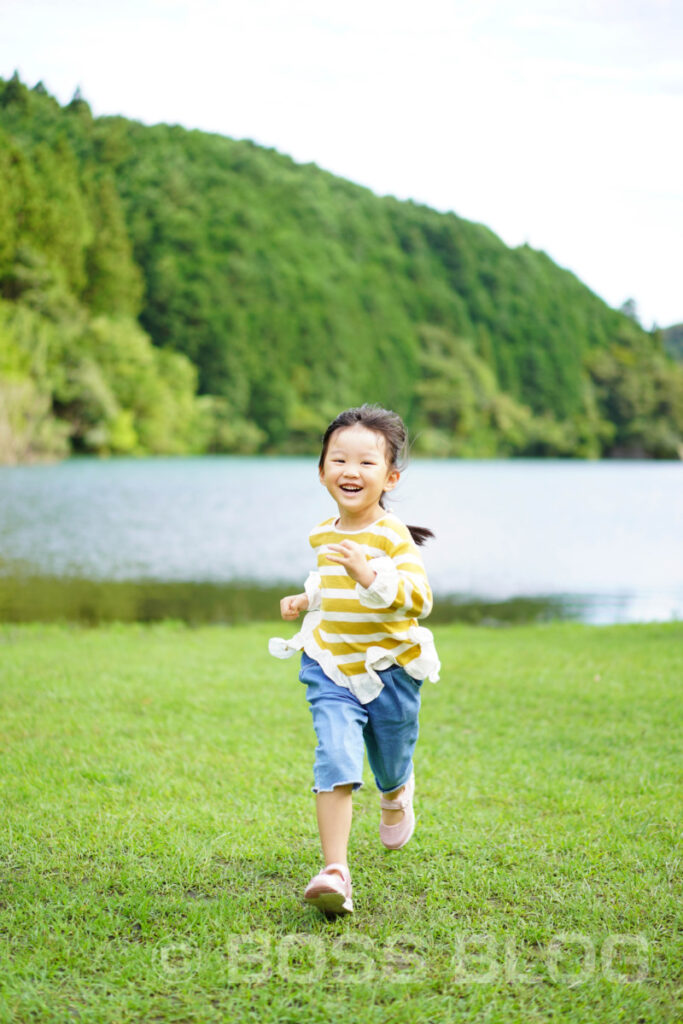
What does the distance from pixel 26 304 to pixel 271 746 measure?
2094 inches

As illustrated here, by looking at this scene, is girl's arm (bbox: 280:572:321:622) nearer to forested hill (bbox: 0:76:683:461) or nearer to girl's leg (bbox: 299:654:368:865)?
girl's leg (bbox: 299:654:368:865)

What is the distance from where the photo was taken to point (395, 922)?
327 cm

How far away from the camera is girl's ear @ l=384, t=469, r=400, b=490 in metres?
3.68

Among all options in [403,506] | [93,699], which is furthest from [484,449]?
[93,699]

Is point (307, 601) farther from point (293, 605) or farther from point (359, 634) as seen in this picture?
point (359, 634)

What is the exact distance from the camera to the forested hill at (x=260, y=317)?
172ft

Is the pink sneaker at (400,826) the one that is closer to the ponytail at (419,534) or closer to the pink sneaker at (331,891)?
the pink sneaker at (331,891)

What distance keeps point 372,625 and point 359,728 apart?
1.22ft

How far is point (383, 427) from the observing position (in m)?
3.62

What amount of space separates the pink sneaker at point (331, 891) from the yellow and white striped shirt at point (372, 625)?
1.94ft

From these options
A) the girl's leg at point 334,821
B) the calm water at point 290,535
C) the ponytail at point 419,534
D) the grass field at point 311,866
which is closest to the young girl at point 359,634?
the girl's leg at point 334,821

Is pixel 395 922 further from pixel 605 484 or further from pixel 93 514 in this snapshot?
pixel 605 484

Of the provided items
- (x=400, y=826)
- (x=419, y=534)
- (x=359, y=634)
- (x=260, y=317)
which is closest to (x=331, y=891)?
(x=400, y=826)

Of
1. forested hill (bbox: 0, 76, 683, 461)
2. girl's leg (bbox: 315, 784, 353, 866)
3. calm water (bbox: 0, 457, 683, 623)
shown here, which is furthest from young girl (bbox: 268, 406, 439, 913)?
forested hill (bbox: 0, 76, 683, 461)
